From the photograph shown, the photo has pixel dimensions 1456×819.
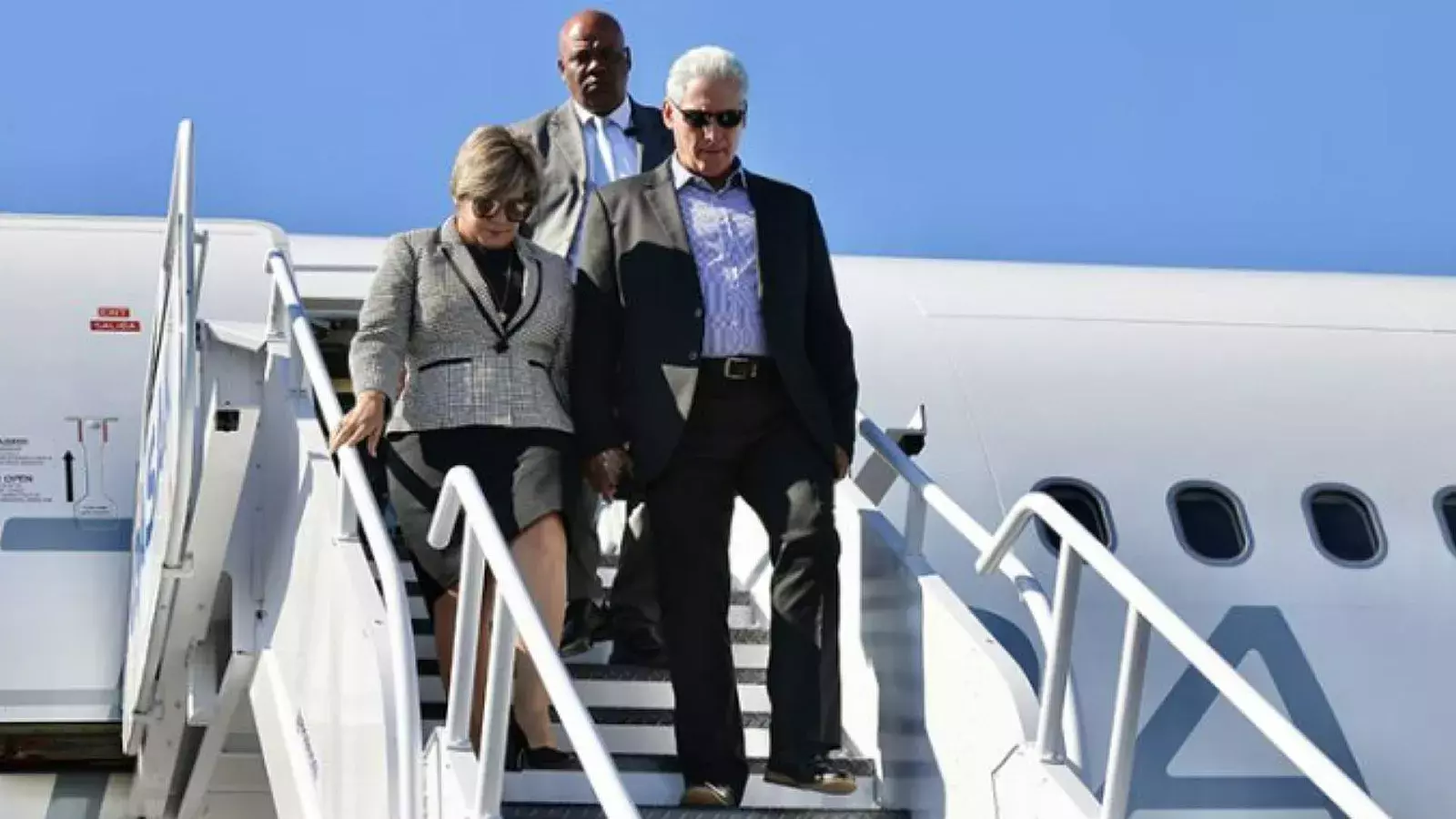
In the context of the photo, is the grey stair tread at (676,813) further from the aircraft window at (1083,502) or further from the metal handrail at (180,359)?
the aircraft window at (1083,502)

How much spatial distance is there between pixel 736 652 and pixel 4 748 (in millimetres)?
4574

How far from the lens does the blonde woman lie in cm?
608

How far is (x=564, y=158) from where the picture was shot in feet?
25.2

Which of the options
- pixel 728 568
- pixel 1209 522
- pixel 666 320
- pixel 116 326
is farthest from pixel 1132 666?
pixel 116 326

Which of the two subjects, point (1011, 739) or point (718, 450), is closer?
point (1011, 739)

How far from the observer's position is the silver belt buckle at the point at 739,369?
Answer: 6.39m

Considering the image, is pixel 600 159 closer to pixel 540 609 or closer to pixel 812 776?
pixel 540 609

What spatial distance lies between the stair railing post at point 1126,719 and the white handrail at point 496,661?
3.72ft

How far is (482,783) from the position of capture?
490 cm

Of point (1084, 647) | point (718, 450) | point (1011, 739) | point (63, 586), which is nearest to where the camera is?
point (1011, 739)

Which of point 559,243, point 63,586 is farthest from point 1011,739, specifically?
point 63,586

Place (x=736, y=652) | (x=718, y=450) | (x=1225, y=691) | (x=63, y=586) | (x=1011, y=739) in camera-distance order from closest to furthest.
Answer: (x=1225, y=691) → (x=1011, y=739) → (x=718, y=450) → (x=736, y=652) → (x=63, y=586)

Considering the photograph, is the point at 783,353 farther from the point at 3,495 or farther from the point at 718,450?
the point at 3,495

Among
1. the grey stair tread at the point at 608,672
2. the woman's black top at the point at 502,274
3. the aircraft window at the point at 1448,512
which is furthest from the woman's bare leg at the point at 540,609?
the aircraft window at the point at 1448,512
